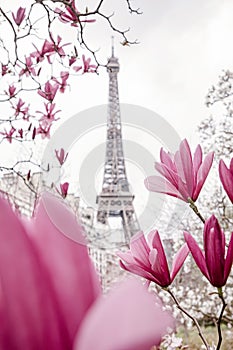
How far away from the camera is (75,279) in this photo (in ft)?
0.39

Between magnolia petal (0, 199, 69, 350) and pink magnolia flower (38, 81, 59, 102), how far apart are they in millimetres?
1473

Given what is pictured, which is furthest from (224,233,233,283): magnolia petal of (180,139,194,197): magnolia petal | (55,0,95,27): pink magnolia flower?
(55,0,95,27): pink magnolia flower

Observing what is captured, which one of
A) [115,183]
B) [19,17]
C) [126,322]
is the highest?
[115,183]

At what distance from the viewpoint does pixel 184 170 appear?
0.41 meters

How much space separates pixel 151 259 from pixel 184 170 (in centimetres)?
9

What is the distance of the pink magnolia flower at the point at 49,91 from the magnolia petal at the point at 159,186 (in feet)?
3.85

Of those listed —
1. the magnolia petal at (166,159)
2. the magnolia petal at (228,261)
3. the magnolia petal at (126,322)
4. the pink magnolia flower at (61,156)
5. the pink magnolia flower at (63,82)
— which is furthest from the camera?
the pink magnolia flower at (63,82)

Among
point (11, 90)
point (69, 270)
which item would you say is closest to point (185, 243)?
point (69, 270)

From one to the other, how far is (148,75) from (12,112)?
316 cm

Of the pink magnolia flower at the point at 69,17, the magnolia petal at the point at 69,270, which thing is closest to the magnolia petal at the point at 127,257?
the magnolia petal at the point at 69,270

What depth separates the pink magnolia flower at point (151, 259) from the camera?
0.35m

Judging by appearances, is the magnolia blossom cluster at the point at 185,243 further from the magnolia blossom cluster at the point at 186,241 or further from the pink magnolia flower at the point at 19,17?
the pink magnolia flower at the point at 19,17

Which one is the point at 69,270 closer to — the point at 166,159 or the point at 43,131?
the point at 166,159

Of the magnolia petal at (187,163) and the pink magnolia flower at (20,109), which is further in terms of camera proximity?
the pink magnolia flower at (20,109)
